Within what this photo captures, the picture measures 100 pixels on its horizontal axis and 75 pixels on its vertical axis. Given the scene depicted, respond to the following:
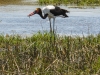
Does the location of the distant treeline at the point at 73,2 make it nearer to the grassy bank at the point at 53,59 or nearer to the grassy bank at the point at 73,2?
the grassy bank at the point at 73,2

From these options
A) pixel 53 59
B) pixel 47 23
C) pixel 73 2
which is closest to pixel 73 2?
pixel 73 2

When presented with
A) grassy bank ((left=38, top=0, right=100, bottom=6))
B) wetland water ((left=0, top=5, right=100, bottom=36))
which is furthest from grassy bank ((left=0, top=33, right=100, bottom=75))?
grassy bank ((left=38, top=0, right=100, bottom=6))

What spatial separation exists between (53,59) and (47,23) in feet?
30.2

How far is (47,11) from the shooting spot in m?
14.8

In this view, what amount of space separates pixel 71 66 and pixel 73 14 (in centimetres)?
1273

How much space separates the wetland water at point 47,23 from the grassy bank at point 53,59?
4.01 metres

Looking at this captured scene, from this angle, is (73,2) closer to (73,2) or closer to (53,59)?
(73,2)

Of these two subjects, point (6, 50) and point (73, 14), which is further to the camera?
point (73, 14)

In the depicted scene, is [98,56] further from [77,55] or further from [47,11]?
[47,11]

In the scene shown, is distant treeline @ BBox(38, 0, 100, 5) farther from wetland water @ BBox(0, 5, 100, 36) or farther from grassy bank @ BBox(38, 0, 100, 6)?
wetland water @ BBox(0, 5, 100, 36)

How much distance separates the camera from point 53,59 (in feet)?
26.9

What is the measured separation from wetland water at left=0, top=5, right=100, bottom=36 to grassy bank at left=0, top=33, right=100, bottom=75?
401 centimetres

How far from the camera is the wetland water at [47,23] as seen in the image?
48.4 feet

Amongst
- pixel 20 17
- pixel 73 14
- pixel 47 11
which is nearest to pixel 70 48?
pixel 47 11
